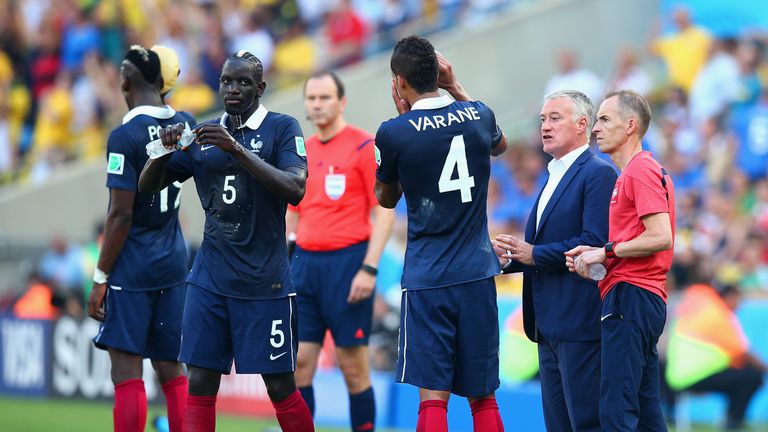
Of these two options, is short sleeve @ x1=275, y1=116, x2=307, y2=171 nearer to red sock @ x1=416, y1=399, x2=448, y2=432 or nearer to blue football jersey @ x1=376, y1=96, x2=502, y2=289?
blue football jersey @ x1=376, y1=96, x2=502, y2=289

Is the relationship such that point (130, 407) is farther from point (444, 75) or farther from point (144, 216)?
point (444, 75)

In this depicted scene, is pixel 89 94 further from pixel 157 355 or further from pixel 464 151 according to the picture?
pixel 464 151

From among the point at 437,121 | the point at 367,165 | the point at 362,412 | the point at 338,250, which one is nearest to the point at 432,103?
the point at 437,121

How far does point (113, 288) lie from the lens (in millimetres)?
8000

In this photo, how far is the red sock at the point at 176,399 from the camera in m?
8.10

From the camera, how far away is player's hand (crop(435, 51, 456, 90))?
7422 mm

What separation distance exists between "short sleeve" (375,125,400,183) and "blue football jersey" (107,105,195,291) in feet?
5.01

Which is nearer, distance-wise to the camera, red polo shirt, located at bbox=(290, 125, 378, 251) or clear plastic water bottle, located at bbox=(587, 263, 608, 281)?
clear plastic water bottle, located at bbox=(587, 263, 608, 281)

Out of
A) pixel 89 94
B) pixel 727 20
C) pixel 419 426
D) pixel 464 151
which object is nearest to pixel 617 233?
pixel 464 151

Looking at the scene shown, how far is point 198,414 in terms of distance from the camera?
716 cm

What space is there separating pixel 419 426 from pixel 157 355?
6.44 ft

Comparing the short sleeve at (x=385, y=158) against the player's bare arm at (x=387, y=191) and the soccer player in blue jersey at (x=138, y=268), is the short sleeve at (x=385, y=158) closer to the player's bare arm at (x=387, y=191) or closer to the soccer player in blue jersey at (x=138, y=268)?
the player's bare arm at (x=387, y=191)

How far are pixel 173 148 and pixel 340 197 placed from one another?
8.02ft

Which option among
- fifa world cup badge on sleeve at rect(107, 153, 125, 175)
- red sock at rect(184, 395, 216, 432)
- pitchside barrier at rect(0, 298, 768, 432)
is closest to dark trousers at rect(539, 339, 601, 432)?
red sock at rect(184, 395, 216, 432)
